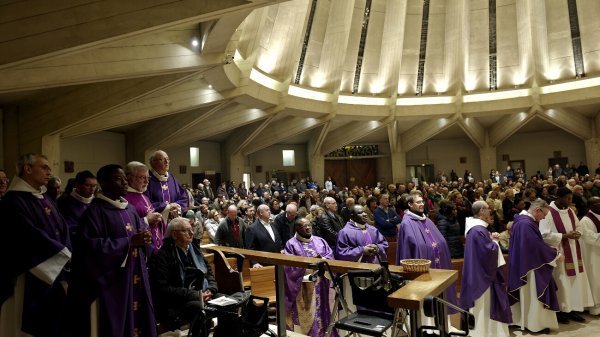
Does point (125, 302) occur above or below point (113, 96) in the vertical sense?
below

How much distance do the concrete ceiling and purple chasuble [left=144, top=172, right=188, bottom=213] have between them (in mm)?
2653

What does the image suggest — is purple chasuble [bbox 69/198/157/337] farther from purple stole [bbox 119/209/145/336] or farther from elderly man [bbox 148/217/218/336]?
elderly man [bbox 148/217/218/336]

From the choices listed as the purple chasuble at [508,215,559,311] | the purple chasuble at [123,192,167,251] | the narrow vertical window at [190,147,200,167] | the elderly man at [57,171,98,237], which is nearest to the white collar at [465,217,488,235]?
the purple chasuble at [508,215,559,311]

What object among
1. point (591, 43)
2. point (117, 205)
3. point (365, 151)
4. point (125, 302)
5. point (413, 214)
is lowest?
point (125, 302)

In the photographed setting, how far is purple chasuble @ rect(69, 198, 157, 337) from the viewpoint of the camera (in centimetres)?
270

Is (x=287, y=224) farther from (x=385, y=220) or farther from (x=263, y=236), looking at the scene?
(x=385, y=220)

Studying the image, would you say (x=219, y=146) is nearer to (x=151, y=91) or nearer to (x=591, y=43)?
(x=151, y=91)

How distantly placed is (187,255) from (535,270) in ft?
14.4

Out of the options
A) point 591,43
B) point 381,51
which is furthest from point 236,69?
point 591,43

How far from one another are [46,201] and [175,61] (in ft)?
21.5

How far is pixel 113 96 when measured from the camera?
1021 cm

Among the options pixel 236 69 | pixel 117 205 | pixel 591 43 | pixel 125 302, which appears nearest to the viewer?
pixel 125 302

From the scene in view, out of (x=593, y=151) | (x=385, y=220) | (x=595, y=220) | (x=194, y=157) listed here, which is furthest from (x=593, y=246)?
(x=593, y=151)

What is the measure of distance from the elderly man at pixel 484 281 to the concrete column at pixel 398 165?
54.0 ft
